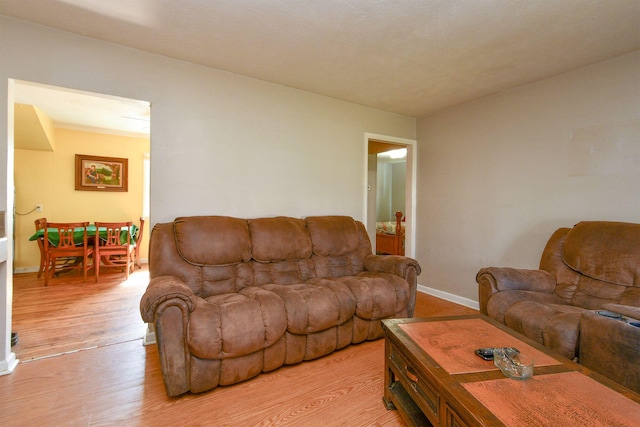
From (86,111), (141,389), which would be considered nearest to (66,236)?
(86,111)

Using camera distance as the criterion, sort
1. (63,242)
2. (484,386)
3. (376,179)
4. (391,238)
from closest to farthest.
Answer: (484,386) < (63,242) < (376,179) < (391,238)

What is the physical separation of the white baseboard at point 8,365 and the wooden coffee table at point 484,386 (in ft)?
8.05

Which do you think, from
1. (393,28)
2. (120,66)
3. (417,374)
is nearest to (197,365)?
(417,374)

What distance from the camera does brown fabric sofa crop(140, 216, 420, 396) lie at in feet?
5.45

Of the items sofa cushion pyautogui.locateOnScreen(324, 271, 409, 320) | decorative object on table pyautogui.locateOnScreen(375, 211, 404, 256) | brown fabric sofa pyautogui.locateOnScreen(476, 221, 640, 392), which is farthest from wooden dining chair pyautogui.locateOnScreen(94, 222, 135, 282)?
brown fabric sofa pyautogui.locateOnScreen(476, 221, 640, 392)

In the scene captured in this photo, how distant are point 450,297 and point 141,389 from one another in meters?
3.22

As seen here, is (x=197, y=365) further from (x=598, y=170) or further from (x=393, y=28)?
(x=598, y=170)

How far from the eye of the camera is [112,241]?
4.20 metres

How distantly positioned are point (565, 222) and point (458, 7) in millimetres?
2070

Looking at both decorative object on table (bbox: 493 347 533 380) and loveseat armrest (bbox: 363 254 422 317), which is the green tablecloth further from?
decorative object on table (bbox: 493 347 533 380)

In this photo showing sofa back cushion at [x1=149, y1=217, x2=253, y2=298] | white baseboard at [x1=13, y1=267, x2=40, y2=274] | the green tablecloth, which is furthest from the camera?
white baseboard at [x1=13, y1=267, x2=40, y2=274]

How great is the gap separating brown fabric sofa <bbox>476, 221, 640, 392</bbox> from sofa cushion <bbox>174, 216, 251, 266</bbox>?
76.9 inches

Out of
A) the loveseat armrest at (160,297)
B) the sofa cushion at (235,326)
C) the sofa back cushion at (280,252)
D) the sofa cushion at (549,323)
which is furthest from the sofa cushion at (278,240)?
the sofa cushion at (549,323)

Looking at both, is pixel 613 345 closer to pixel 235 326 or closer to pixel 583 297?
pixel 583 297
